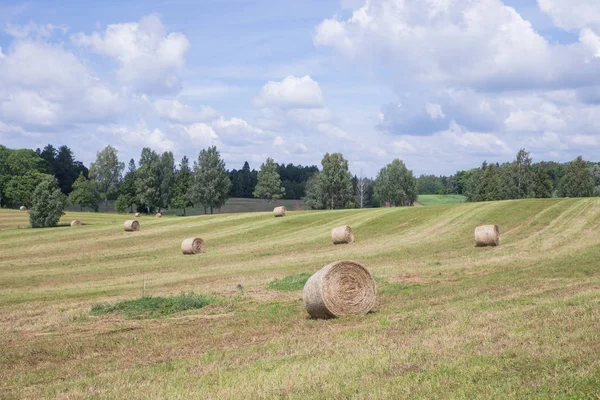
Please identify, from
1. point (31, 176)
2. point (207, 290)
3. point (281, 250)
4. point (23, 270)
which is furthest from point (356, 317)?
point (31, 176)

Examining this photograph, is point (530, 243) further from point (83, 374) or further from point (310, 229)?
point (83, 374)

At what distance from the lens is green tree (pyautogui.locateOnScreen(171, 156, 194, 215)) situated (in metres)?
118

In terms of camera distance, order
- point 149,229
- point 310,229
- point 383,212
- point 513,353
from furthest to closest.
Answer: point 149,229
point 383,212
point 310,229
point 513,353

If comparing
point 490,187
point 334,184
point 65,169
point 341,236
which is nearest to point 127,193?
point 334,184

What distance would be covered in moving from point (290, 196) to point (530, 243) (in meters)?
159

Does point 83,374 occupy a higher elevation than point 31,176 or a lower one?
lower

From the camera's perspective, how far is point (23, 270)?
3781 cm

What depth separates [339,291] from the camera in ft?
52.1

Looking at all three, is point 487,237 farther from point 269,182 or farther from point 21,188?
point 21,188

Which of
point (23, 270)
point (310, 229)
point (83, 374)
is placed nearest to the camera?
point (83, 374)

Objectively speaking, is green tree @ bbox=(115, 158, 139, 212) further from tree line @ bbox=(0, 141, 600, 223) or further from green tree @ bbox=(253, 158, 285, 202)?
green tree @ bbox=(253, 158, 285, 202)

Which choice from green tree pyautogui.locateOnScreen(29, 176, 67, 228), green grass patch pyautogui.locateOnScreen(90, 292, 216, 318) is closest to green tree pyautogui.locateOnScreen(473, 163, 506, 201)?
green tree pyautogui.locateOnScreen(29, 176, 67, 228)

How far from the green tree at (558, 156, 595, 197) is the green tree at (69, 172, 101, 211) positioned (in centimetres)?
9026

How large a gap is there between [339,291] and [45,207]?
203 ft
